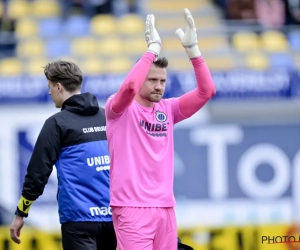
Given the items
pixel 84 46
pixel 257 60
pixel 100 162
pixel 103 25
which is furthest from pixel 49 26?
pixel 100 162

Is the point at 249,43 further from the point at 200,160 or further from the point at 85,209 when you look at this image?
the point at 85,209

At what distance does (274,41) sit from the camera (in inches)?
492

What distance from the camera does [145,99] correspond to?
4363 millimetres

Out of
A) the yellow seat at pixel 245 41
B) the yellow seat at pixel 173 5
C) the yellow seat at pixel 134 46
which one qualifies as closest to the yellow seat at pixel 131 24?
the yellow seat at pixel 134 46

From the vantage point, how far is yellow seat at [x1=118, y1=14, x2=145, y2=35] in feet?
40.8

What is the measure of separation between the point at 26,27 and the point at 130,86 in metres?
8.77

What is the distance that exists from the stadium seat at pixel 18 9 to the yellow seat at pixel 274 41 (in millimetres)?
3904

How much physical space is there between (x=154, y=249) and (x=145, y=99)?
2.69 ft

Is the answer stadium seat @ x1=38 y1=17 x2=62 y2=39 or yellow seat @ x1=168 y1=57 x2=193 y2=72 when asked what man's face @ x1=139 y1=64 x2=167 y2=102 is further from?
stadium seat @ x1=38 y1=17 x2=62 y2=39

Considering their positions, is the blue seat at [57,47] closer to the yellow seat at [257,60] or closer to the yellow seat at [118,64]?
the yellow seat at [118,64]

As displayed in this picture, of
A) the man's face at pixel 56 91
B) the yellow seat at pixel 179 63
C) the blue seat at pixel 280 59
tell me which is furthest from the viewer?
the blue seat at pixel 280 59

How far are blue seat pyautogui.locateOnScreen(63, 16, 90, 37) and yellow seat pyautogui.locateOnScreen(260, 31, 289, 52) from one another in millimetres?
2816

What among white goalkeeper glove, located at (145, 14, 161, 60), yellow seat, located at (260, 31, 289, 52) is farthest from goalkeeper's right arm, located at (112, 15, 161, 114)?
yellow seat, located at (260, 31, 289, 52)

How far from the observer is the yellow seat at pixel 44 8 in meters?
12.9
